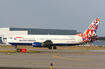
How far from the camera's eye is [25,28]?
128 metres

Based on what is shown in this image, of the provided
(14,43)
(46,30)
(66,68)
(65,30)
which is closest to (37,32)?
(46,30)

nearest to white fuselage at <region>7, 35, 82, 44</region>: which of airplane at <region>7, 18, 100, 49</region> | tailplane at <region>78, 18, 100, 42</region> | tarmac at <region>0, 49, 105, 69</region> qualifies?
airplane at <region>7, 18, 100, 49</region>

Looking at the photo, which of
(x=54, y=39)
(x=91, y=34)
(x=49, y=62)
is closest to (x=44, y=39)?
(x=54, y=39)

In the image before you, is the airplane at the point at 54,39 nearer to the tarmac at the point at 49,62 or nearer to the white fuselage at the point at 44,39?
the white fuselage at the point at 44,39

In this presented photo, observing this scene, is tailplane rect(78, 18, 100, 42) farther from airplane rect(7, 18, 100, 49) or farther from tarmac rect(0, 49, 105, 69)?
tarmac rect(0, 49, 105, 69)

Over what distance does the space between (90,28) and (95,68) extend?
38.6 m

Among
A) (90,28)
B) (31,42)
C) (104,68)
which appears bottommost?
(104,68)

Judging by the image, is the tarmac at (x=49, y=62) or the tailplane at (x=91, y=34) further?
the tailplane at (x=91, y=34)

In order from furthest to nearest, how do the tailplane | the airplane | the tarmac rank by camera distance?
the tailplane < the airplane < the tarmac

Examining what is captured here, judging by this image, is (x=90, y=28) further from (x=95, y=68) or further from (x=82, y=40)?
(x=95, y=68)

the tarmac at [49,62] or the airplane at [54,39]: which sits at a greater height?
the airplane at [54,39]

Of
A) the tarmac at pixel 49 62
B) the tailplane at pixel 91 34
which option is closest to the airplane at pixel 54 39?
the tailplane at pixel 91 34

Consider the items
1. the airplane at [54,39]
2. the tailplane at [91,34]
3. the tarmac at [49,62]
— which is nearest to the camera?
the tarmac at [49,62]

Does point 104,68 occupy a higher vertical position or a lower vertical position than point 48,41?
lower
